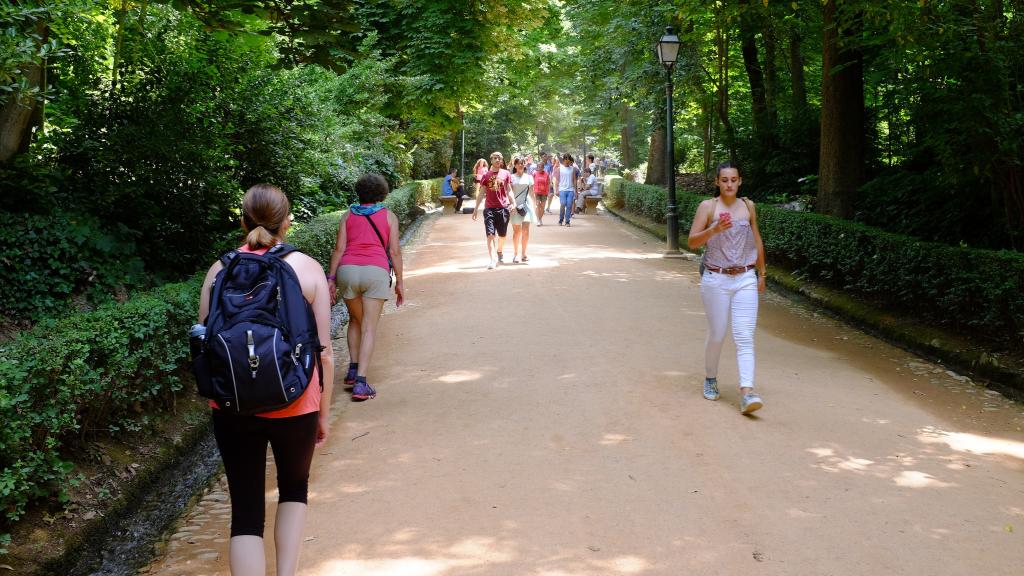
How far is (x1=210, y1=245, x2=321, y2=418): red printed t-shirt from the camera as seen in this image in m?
3.41

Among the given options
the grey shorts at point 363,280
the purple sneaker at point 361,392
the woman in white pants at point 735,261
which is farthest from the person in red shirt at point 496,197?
the woman in white pants at point 735,261

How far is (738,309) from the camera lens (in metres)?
6.83

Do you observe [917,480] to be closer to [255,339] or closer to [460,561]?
[460,561]

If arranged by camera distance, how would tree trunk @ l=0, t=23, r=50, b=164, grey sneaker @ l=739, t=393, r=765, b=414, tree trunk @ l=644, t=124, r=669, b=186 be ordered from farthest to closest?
1. tree trunk @ l=644, t=124, r=669, b=186
2. tree trunk @ l=0, t=23, r=50, b=164
3. grey sneaker @ l=739, t=393, r=765, b=414

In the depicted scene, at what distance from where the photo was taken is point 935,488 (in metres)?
5.31

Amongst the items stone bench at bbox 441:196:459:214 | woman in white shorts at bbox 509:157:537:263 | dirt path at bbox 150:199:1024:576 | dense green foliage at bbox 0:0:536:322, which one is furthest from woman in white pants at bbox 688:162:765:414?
stone bench at bbox 441:196:459:214

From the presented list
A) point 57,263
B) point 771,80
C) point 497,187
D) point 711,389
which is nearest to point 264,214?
→ point 711,389

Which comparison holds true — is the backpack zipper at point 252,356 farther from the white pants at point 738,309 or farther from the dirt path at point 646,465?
the white pants at point 738,309

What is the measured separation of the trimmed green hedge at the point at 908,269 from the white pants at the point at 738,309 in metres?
2.72

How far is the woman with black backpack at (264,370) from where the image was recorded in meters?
3.25

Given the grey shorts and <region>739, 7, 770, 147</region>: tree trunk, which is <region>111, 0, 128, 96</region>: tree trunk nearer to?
the grey shorts

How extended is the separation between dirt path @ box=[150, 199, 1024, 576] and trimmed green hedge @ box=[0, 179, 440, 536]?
31.2 inches

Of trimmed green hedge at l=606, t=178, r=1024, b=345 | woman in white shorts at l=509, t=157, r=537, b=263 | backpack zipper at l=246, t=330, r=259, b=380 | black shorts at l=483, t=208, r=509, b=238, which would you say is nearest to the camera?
backpack zipper at l=246, t=330, r=259, b=380

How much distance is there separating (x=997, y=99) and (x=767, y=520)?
19.2ft
